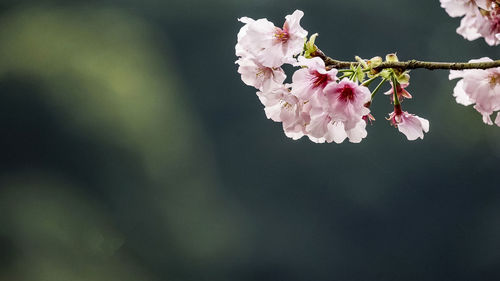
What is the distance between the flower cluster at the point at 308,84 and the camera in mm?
475

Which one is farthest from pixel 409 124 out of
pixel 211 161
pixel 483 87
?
pixel 211 161

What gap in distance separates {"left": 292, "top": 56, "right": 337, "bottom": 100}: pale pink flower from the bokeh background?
3441 mm

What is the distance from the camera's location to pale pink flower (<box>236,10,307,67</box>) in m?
0.51

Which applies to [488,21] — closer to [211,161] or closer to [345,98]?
[345,98]

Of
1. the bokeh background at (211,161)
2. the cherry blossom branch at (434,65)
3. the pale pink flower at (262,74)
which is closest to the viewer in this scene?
the cherry blossom branch at (434,65)

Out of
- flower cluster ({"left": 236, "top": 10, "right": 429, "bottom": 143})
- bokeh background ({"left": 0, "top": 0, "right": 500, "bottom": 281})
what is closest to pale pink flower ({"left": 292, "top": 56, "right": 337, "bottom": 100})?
flower cluster ({"left": 236, "top": 10, "right": 429, "bottom": 143})

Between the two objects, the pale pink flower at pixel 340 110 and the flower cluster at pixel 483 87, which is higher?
the flower cluster at pixel 483 87

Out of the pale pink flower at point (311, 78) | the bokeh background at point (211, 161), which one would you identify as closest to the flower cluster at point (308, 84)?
the pale pink flower at point (311, 78)

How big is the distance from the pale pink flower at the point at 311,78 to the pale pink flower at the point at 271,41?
0.08 ft

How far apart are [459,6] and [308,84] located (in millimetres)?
171

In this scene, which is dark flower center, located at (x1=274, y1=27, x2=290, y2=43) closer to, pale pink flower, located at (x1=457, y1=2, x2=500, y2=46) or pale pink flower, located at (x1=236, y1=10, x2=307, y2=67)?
pale pink flower, located at (x1=236, y1=10, x2=307, y2=67)

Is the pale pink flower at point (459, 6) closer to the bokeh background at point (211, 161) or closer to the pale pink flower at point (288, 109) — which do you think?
the pale pink flower at point (288, 109)

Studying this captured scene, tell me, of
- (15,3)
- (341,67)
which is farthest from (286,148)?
(341,67)

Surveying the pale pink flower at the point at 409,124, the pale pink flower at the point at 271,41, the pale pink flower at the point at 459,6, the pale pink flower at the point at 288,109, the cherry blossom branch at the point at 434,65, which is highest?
the pale pink flower at the point at 459,6
